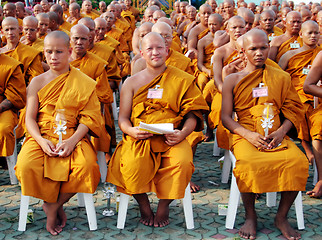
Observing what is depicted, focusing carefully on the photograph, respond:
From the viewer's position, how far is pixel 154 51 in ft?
15.1

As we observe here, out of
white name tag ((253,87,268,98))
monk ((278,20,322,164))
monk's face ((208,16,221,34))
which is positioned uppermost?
monk's face ((208,16,221,34))

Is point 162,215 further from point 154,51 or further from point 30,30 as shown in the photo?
point 30,30

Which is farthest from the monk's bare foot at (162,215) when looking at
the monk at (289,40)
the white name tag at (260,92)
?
the monk at (289,40)

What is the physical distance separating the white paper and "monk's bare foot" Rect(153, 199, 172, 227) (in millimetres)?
643

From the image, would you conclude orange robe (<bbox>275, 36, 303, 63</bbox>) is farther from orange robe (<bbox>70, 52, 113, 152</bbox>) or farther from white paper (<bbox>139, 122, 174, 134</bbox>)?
white paper (<bbox>139, 122, 174, 134</bbox>)

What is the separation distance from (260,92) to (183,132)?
2.70 feet

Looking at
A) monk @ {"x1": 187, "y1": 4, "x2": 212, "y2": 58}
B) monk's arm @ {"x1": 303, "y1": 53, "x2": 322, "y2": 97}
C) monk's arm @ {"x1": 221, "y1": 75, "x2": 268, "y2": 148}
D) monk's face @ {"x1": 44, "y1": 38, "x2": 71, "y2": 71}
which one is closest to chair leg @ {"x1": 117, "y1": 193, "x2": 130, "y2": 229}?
monk's arm @ {"x1": 221, "y1": 75, "x2": 268, "y2": 148}

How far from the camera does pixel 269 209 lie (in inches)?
191

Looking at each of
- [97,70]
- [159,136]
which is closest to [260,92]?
[159,136]

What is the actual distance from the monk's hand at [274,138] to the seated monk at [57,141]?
1.60m

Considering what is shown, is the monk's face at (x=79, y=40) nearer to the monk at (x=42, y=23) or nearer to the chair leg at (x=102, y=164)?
the chair leg at (x=102, y=164)

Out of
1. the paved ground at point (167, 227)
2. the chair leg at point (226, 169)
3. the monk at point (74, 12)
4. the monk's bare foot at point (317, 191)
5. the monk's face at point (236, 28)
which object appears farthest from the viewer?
the monk at point (74, 12)

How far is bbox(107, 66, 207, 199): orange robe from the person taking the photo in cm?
430

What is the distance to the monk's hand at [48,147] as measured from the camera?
14.1 feet
